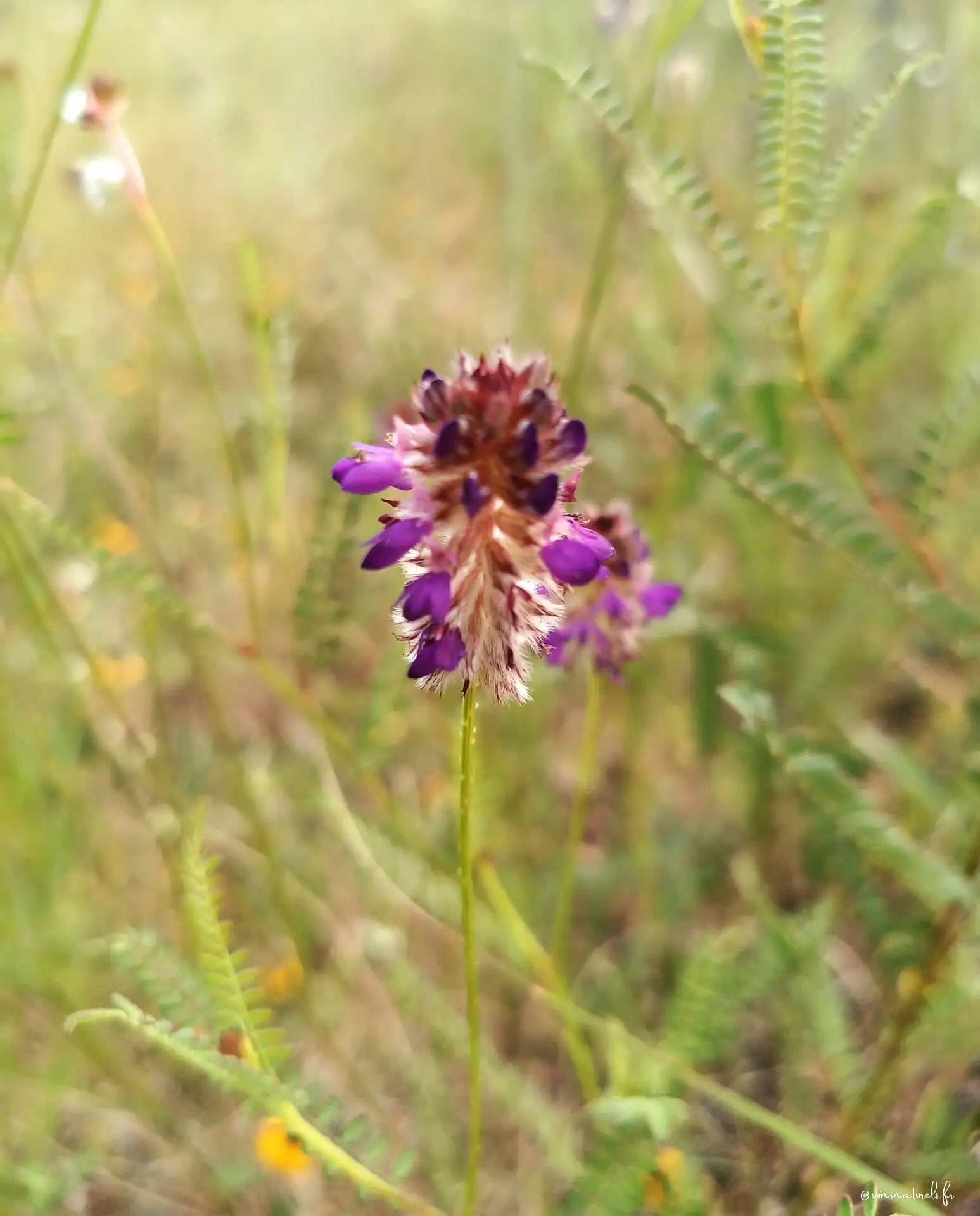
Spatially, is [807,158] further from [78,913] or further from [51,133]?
[78,913]

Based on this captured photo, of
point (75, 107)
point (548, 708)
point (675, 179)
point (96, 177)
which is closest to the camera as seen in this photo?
point (675, 179)

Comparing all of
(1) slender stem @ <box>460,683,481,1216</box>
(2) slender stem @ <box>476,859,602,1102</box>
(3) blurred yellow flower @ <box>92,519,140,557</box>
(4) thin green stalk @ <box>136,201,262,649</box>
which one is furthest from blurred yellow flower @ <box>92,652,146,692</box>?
(1) slender stem @ <box>460,683,481,1216</box>

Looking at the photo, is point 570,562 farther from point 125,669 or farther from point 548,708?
point 125,669

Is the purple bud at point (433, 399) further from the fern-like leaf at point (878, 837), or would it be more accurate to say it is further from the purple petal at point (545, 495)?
the fern-like leaf at point (878, 837)

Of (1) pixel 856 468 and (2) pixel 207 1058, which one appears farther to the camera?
(1) pixel 856 468

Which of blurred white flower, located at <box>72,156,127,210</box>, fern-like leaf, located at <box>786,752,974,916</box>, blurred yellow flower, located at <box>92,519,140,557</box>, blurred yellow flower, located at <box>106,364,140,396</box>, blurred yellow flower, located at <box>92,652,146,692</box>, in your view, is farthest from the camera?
blurred yellow flower, located at <box>106,364,140,396</box>

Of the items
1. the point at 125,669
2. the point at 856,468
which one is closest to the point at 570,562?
the point at 856,468

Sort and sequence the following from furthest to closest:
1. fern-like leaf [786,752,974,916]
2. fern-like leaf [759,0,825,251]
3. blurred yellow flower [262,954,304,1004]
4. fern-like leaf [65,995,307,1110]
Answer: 1. blurred yellow flower [262,954,304,1004]
2. fern-like leaf [786,752,974,916]
3. fern-like leaf [759,0,825,251]
4. fern-like leaf [65,995,307,1110]

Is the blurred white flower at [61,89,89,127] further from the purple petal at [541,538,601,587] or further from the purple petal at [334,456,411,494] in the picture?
the purple petal at [541,538,601,587]
